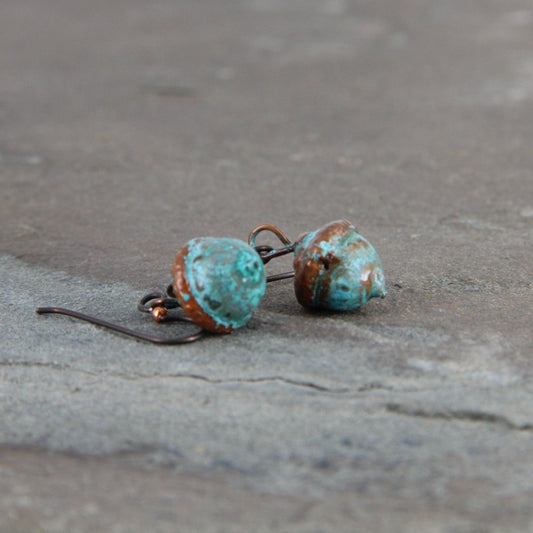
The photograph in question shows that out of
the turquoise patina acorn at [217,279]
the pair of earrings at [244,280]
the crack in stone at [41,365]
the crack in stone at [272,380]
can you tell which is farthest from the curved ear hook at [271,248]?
the crack in stone at [41,365]

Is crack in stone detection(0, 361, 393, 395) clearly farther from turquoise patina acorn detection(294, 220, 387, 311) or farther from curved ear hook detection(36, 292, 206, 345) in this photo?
turquoise patina acorn detection(294, 220, 387, 311)

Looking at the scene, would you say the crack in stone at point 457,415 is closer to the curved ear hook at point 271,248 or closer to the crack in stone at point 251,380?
the crack in stone at point 251,380

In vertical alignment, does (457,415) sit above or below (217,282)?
below

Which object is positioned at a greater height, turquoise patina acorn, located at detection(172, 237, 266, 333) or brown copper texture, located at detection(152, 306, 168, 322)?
turquoise patina acorn, located at detection(172, 237, 266, 333)

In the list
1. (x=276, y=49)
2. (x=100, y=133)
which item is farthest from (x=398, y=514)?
(x=276, y=49)

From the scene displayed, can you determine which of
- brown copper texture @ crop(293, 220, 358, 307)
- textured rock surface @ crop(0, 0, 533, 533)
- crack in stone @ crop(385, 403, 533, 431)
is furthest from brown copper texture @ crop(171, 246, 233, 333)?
crack in stone @ crop(385, 403, 533, 431)

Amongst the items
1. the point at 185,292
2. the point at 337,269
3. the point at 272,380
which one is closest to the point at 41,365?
the point at 185,292

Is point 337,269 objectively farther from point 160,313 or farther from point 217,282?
point 160,313
